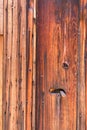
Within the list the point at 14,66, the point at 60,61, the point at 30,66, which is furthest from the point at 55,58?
the point at 14,66

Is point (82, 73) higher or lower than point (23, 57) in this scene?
lower

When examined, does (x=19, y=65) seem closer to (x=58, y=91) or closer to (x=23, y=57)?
(x=23, y=57)

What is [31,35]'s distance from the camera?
2.09 m

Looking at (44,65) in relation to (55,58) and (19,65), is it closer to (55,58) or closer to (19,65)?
(55,58)

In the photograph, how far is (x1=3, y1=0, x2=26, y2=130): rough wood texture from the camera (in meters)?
2.07

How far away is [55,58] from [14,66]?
384mm

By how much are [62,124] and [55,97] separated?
0.83 feet

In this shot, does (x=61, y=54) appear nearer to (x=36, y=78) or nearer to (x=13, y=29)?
(x=36, y=78)

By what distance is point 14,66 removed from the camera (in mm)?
2092

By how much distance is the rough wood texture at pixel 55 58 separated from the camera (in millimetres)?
2123

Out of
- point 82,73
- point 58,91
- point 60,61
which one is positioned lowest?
point 58,91

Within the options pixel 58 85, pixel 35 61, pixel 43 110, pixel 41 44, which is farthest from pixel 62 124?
pixel 41 44

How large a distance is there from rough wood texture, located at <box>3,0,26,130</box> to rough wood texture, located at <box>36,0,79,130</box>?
6.0 inches

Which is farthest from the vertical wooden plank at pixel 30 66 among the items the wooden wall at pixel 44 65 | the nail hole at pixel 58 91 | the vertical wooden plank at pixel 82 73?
the vertical wooden plank at pixel 82 73
